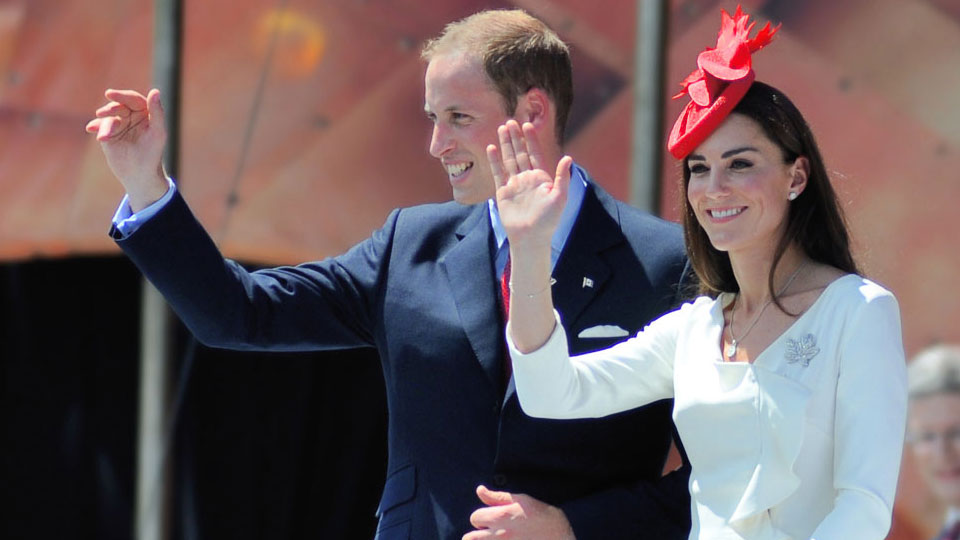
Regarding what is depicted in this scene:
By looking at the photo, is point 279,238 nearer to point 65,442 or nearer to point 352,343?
point 65,442

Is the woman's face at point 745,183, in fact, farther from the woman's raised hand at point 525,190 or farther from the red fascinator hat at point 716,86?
the woman's raised hand at point 525,190

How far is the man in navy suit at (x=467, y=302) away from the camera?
2.29 meters

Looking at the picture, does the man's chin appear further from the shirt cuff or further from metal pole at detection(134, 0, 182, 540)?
metal pole at detection(134, 0, 182, 540)

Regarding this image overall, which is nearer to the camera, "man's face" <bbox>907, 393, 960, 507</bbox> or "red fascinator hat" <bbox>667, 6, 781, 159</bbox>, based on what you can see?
"red fascinator hat" <bbox>667, 6, 781, 159</bbox>

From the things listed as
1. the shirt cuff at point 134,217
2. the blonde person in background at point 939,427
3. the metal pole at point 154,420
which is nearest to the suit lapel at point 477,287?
the shirt cuff at point 134,217

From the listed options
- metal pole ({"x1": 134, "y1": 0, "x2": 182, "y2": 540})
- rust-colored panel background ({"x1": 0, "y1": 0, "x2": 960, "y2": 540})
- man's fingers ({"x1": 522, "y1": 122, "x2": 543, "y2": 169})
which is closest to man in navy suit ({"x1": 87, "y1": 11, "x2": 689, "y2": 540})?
man's fingers ({"x1": 522, "y1": 122, "x2": 543, "y2": 169})

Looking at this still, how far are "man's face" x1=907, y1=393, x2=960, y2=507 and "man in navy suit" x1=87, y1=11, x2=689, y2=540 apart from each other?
923mm

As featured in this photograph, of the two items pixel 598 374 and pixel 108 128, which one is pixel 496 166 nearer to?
pixel 598 374

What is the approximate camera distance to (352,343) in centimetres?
257

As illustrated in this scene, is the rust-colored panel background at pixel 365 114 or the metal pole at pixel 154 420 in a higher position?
the rust-colored panel background at pixel 365 114

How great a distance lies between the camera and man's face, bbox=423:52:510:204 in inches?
94.9

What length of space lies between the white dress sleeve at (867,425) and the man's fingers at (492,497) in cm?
50

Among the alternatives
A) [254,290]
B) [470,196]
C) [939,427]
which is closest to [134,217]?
[254,290]

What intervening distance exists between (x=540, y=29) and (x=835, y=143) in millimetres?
1178
